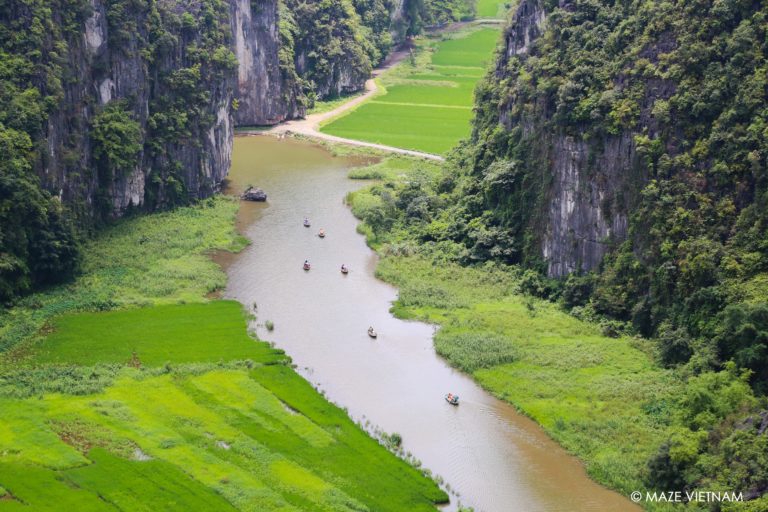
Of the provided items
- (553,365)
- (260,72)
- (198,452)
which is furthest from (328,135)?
(198,452)

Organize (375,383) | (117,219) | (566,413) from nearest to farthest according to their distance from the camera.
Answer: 1. (566,413)
2. (375,383)
3. (117,219)

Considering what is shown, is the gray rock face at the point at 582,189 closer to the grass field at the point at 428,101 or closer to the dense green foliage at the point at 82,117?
the dense green foliage at the point at 82,117

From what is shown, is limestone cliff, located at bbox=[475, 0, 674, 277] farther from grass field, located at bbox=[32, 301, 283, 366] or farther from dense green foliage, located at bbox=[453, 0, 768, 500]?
grass field, located at bbox=[32, 301, 283, 366]

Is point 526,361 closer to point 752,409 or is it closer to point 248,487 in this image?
point 752,409

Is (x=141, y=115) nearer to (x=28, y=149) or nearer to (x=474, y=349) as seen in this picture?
(x=28, y=149)

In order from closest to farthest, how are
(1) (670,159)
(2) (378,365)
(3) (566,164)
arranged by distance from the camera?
(2) (378,365)
(1) (670,159)
(3) (566,164)

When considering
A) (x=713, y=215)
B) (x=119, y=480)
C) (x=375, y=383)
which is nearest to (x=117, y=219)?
(x=375, y=383)

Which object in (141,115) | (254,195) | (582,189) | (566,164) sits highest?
(141,115)
